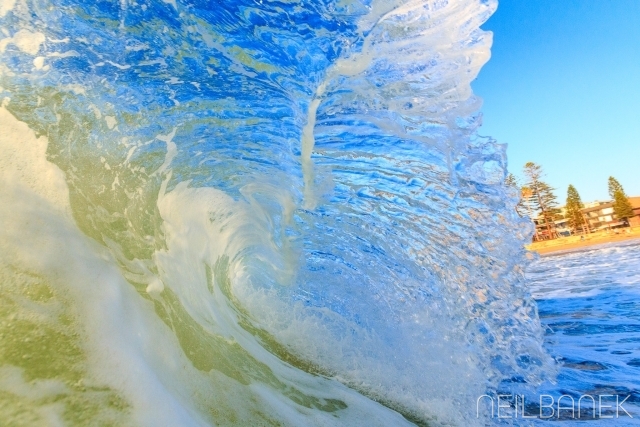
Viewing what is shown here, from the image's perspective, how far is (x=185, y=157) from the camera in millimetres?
3906

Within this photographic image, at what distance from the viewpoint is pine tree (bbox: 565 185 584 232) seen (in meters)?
46.6

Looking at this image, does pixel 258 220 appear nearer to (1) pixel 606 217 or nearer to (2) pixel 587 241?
(2) pixel 587 241

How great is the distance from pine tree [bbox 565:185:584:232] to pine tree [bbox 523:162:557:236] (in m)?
1.73

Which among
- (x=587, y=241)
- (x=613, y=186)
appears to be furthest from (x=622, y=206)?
(x=587, y=241)

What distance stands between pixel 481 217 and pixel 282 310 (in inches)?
112

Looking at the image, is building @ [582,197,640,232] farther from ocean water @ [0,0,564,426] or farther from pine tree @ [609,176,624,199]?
ocean water @ [0,0,564,426]

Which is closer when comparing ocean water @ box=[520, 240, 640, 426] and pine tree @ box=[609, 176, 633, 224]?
ocean water @ box=[520, 240, 640, 426]

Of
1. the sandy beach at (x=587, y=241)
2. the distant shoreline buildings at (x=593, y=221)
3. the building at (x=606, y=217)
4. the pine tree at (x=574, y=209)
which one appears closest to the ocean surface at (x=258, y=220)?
the sandy beach at (x=587, y=241)

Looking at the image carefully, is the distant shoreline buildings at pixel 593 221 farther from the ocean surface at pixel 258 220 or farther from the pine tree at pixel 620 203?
the ocean surface at pixel 258 220

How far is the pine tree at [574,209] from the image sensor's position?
46562 millimetres

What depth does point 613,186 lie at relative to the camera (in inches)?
1796

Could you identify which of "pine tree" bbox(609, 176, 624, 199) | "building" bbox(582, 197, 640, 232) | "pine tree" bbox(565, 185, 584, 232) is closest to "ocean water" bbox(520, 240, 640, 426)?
"building" bbox(582, 197, 640, 232)

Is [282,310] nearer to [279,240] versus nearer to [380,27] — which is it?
[279,240]

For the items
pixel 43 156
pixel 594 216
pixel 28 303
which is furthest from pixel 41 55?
pixel 594 216
